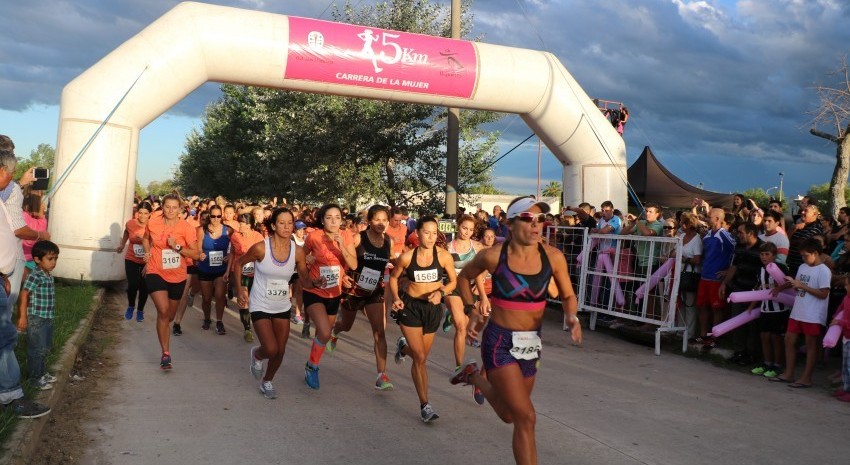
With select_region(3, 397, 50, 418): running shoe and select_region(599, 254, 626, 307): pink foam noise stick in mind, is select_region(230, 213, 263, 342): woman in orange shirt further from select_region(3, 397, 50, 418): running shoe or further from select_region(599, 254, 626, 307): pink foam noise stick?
select_region(599, 254, 626, 307): pink foam noise stick

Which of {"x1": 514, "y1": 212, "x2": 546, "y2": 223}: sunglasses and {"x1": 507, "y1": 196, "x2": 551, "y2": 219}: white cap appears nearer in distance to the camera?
{"x1": 514, "y1": 212, "x2": 546, "y2": 223}: sunglasses

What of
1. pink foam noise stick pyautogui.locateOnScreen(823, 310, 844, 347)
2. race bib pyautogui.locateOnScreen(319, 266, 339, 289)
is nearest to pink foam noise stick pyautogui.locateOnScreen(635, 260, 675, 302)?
pink foam noise stick pyautogui.locateOnScreen(823, 310, 844, 347)

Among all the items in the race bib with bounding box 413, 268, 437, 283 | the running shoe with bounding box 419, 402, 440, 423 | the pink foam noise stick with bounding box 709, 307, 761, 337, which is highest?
the race bib with bounding box 413, 268, 437, 283

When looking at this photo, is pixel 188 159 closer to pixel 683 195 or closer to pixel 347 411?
pixel 683 195

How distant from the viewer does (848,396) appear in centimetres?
739

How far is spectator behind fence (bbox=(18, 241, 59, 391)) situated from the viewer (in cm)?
610

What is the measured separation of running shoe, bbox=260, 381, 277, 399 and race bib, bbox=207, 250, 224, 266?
399 centimetres

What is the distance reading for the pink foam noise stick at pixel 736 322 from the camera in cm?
893

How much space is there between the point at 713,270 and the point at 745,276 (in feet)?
2.05

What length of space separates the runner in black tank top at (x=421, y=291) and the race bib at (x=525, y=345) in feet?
6.15

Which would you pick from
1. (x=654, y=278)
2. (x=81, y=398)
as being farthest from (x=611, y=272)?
(x=81, y=398)

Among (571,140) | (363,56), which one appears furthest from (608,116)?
(363,56)

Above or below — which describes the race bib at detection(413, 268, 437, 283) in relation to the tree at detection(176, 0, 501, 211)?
below

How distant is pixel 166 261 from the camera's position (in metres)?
7.97
